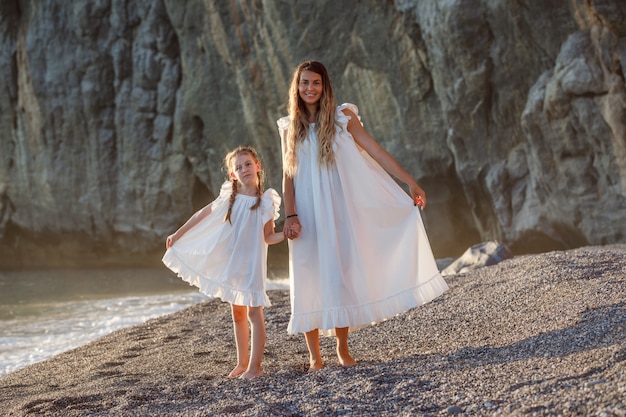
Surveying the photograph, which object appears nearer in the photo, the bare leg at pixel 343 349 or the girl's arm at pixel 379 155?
the bare leg at pixel 343 349

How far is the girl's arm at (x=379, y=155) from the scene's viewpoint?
4.37 metres

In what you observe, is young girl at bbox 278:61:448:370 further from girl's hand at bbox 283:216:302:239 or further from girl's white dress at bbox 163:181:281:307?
girl's white dress at bbox 163:181:281:307

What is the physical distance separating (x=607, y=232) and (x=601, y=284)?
20.5 ft

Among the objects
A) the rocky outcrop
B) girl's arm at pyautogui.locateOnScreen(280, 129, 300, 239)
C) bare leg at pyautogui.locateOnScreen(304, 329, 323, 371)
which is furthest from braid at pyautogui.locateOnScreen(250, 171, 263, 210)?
the rocky outcrop

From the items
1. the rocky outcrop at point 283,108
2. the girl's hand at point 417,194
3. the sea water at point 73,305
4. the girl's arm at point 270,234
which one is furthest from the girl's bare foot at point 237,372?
the rocky outcrop at point 283,108

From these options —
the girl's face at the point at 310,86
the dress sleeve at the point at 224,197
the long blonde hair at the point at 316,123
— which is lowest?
the dress sleeve at the point at 224,197

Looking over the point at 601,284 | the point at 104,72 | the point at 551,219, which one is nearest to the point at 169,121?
the point at 104,72

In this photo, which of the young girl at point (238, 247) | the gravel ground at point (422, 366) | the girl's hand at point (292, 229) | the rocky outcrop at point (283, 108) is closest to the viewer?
the gravel ground at point (422, 366)

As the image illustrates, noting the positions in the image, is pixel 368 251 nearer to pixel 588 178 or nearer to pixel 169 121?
pixel 588 178

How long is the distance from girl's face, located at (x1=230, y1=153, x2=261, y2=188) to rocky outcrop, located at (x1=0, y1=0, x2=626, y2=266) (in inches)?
267

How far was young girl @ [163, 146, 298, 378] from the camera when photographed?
4422 millimetres

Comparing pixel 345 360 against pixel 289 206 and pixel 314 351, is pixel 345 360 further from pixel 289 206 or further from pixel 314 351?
pixel 289 206

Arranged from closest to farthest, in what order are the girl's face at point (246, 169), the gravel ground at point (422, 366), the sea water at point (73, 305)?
the gravel ground at point (422, 366) → the girl's face at point (246, 169) → the sea water at point (73, 305)

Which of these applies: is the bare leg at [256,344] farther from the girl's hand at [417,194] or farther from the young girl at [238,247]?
the girl's hand at [417,194]
